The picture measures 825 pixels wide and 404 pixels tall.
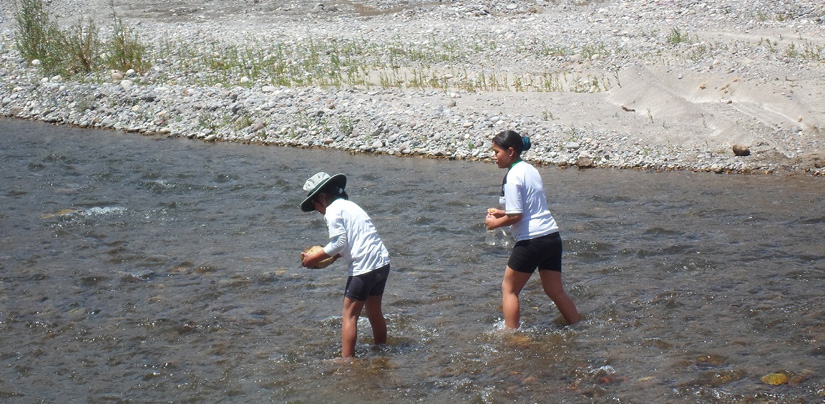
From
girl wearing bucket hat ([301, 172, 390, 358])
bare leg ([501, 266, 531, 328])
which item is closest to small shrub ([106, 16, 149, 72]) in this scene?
girl wearing bucket hat ([301, 172, 390, 358])

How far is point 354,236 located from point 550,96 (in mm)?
12259

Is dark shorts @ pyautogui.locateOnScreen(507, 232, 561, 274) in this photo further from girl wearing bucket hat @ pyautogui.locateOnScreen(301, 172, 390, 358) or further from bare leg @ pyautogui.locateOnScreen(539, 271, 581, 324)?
girl wearing bucket hat @ pyautogui.locateOnScreen(301, 172, 390, 358)

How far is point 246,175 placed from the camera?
51.4 feet

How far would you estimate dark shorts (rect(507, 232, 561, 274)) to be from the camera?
7.61 m

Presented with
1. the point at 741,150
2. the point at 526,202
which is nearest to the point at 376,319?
the point at 526,202

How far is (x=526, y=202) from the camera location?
7562 mm

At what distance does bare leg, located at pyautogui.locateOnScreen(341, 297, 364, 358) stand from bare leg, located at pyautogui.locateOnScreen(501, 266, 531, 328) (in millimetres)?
1389

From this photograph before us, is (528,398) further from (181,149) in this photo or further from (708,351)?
(181,149)

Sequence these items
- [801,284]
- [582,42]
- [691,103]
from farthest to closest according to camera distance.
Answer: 1. [582,42]
2. [691,103]
3. [801,284]

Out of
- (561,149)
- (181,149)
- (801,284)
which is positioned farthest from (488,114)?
(801,284)

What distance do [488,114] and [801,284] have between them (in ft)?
30.6

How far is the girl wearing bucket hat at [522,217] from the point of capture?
7.50 m

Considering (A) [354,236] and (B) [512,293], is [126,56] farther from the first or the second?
(B) [512,293]

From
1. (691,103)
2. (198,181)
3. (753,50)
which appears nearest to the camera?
(198,181)
